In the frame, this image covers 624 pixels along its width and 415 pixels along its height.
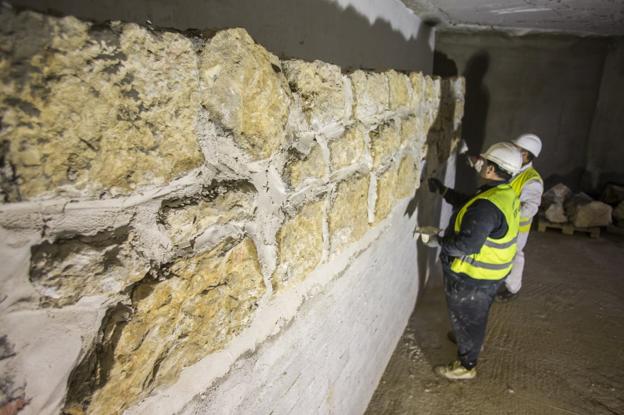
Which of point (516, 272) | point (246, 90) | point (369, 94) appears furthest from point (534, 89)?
point (246, 90)

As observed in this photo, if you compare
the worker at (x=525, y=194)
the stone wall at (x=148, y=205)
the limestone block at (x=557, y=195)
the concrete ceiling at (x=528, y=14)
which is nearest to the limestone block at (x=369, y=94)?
the stone wall at (x=148, y=205)

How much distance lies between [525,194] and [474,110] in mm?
3288

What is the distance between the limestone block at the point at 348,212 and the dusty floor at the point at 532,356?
1673 mm

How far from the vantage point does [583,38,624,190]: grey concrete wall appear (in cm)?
571

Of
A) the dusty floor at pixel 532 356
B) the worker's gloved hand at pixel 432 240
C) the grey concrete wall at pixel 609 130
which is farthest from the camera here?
the grey concrete wall at pixel 609 130

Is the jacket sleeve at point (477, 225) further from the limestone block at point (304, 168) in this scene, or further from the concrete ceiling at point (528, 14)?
the concrete ceiling at point (528, 14)

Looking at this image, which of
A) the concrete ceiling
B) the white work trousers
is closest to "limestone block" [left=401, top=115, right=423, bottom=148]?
the concrete ceiling

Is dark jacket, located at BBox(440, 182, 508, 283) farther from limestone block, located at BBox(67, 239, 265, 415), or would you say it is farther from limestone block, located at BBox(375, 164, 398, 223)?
limestone block, located at BBox(67, 239, 265, 415)

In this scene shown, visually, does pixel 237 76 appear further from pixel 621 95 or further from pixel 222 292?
pixel 621 95

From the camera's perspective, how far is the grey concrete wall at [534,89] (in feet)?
18.8

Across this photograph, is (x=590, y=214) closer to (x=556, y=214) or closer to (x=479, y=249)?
(x=556, y=214)

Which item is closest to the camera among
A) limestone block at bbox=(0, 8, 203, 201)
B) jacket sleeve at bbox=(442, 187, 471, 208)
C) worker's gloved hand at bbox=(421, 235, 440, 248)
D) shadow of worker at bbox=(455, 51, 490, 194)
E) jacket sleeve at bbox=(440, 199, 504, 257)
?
limestone block at bbox=(0, 8, 203, 201)

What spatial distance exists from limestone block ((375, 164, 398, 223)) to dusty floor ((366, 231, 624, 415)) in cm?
157

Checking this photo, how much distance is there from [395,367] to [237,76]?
2.85m
